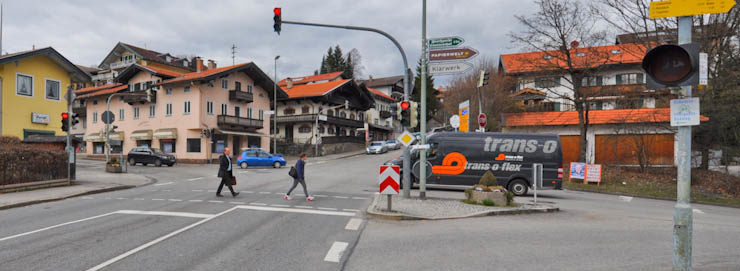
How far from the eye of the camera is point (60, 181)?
52.7 feet

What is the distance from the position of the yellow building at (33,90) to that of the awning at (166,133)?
1168 centimetres

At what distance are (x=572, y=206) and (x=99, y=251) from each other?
41.1 feet

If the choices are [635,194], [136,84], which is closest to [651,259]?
[635,194]

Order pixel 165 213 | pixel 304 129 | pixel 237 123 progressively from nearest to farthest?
pixel 165 213
pixel 237 123
pixel 304 129

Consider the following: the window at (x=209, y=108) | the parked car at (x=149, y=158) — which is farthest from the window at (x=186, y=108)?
the parked car at (x=149, y=158)

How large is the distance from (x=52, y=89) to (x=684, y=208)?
100 feet

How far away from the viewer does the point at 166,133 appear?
3725 centimetres

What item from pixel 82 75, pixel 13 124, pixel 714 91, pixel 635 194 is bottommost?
pixel 635 194

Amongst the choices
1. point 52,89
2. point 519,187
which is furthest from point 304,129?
point 519,187

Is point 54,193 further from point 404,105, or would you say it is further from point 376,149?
point 376,149

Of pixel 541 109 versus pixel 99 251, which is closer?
pixel 99 251

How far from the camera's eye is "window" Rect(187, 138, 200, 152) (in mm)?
36375

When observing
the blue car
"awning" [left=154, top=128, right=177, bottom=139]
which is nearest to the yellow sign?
the blue car

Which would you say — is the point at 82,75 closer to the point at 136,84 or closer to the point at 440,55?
the point at 136,84
